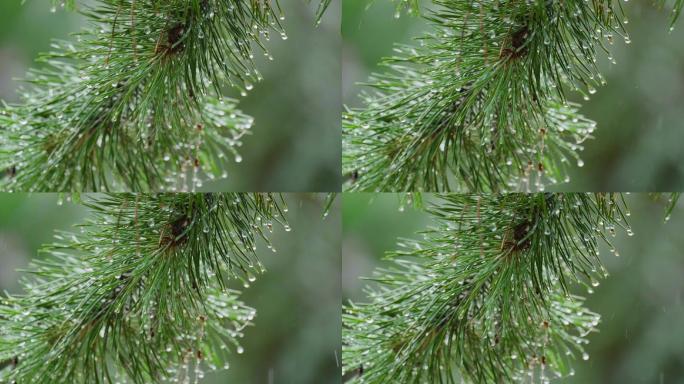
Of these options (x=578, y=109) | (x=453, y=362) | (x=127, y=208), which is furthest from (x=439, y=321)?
(x=127, y=208)

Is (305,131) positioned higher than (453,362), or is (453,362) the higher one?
(305,131)

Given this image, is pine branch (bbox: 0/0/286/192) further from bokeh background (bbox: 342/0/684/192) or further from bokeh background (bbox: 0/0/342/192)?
bokeh background (bbox: 342/0/684/192)

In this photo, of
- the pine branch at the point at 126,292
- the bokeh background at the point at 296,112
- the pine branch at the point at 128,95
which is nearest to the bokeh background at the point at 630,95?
the bokeh background at the point at 296,112

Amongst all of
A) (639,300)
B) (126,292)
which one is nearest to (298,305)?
(126,292)

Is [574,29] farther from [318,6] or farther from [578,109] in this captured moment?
[318,6]

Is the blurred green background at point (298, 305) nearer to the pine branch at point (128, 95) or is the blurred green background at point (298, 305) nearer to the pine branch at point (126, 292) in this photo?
Answer: the pine branch at point (126, 292)

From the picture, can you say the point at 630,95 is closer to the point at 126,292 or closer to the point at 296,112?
the point at 296,112
